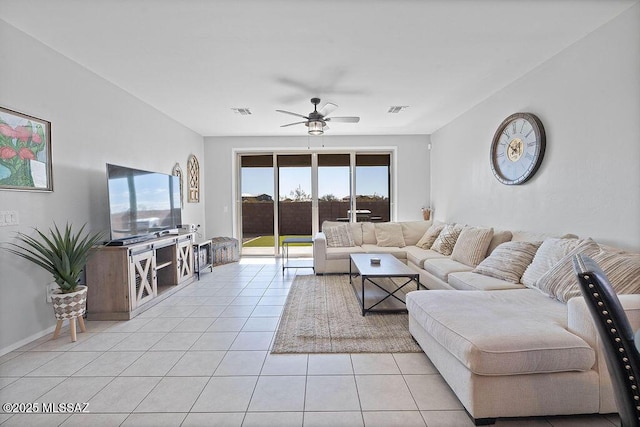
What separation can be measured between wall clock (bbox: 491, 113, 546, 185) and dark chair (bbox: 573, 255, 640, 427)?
8.13 ft

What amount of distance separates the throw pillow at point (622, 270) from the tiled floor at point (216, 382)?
0.77 m

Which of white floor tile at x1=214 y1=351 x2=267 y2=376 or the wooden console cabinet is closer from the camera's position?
white floor tile at x1=214 y1=351 x2=267 y2=376

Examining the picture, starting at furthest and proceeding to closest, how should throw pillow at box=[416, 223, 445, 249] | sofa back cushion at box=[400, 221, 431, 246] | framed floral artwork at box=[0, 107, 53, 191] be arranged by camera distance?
sofa back cushion at box=[400, 221, 431, 246]
throw pillow at box=[416, 223, 445, 249]
framed floral artwork at box=[0, 107, 53, 191]

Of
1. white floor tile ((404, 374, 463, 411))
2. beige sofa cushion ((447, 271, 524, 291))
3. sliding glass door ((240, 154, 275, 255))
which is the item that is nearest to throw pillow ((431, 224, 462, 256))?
beige sofa cushion ((447, 271, 524, 291))

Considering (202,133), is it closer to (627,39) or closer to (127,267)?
(127,267)

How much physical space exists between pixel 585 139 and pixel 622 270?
49.6 inches

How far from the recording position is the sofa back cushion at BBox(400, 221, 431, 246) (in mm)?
5352

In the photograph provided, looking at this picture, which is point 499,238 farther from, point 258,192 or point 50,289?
point 258,192

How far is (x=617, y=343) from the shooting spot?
3.50ft

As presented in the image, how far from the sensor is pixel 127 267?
3025 millimetres

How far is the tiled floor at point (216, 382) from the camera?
65.2 inches

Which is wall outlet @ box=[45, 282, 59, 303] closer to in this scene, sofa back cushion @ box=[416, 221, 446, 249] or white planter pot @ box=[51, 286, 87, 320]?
white planter pot @ box=[51, 286, 87, 320]

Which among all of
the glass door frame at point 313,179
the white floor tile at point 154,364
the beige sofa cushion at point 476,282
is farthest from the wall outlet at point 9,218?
the glass door frame at point 313,179

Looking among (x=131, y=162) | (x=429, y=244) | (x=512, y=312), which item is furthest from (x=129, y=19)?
(x=429, y=244)
